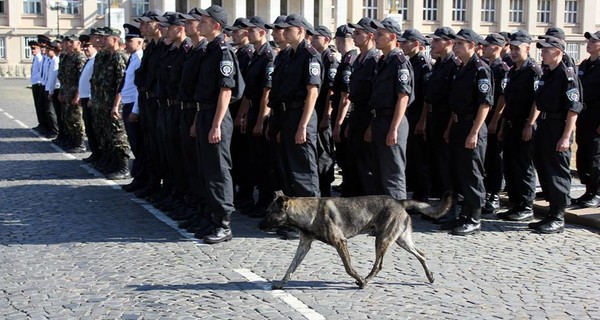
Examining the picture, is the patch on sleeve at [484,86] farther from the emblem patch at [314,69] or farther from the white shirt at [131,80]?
the white shirt at [131,80]

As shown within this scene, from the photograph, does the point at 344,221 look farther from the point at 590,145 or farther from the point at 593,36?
the point at 593,36

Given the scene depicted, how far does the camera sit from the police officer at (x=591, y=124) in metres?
10.5

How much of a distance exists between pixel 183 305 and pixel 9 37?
6472cm

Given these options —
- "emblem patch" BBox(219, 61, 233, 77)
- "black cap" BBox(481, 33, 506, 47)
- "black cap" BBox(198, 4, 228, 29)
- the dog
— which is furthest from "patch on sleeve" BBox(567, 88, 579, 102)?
"black cap" BBox(198, 4, 228, 29)

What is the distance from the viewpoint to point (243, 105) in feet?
33.4

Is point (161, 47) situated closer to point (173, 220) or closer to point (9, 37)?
point (173, 220)

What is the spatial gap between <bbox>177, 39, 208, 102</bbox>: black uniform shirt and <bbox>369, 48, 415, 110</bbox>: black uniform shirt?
5.93 feet

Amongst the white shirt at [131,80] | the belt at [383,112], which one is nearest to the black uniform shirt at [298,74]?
the belt at [383,112]

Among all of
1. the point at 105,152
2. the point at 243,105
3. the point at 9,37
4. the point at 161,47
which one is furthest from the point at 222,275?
the point at 9,37

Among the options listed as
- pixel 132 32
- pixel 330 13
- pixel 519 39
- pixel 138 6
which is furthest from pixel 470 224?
pixel 330 13

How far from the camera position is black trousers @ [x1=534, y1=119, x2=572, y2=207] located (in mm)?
9180

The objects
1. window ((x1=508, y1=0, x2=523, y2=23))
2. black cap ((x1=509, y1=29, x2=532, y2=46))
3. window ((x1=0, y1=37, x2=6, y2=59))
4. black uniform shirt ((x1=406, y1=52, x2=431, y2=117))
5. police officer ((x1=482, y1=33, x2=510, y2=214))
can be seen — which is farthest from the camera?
window ((x1=508, y1=0, x2=523, y2=23))

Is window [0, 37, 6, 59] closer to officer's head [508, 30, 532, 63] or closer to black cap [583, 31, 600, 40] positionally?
black cap [583, 31, 600, 40]

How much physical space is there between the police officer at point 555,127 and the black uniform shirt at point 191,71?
3.53 m
